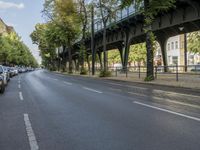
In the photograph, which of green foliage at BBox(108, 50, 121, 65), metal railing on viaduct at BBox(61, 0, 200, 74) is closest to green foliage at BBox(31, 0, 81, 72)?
metal railing on viaduct at BBox(61, 0, 200, 74)

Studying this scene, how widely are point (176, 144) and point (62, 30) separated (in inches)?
2318

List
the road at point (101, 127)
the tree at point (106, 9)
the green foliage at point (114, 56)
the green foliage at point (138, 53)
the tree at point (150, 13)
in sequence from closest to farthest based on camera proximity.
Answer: the road at point (101, 127), the tree at point (150, 13), the tree at point (106, 9), the green foliage at point (138, 53), the green foliage at point (114, 56)

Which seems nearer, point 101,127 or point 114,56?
point 101,127

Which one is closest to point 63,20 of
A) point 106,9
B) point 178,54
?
point 106,9

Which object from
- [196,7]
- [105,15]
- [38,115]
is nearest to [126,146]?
[38,115]

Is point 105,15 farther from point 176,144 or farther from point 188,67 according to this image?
point 176,144

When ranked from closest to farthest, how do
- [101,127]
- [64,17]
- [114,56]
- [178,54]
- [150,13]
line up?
[101,127] < [150,13] < [64,17] < [178,54] < [114,56]

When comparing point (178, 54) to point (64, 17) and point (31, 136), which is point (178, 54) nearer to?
point (64, 17)

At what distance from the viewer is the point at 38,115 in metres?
10.4

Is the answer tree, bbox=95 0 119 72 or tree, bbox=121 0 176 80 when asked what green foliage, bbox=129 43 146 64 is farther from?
tree, bbox=121 0 176 80

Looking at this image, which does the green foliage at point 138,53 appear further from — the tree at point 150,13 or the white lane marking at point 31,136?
the white lane marking at point 31,136

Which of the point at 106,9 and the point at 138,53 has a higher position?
the point at 106,9

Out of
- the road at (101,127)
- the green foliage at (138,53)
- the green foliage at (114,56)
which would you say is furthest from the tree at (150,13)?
the green foliage at (114,56)

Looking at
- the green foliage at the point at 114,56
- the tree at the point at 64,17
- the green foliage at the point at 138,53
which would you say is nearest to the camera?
the tree at the point at 64,17
